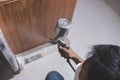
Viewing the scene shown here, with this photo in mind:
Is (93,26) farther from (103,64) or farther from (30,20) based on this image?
(103,64)

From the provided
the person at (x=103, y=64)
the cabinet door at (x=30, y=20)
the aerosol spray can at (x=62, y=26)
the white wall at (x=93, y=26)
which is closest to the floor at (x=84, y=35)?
the white wall at (x=93, y=26)

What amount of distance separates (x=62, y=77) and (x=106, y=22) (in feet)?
2.21

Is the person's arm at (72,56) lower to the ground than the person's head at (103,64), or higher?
lower

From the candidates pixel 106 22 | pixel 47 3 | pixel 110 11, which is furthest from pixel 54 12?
pixel 110 11

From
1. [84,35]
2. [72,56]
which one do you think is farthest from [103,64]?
[84,35]

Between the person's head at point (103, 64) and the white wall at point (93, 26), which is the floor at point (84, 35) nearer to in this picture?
the white wall at point (93, 26)

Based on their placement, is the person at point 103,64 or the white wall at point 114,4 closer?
the person at point 103,64

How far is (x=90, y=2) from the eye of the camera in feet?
5.25

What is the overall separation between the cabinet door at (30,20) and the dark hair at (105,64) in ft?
1.51

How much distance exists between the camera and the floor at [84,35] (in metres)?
→ 1.19

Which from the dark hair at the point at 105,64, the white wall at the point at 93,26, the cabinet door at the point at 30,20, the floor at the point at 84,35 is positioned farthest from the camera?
the white wall at the point at 93,26

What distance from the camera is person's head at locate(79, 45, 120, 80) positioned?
1.46ft

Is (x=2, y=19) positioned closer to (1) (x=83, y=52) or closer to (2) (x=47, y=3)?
(2) (x=47, y=3)

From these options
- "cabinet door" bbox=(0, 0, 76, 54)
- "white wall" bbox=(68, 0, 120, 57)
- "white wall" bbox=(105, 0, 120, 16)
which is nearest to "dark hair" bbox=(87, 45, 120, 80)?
"cabinet door" bbox=(0, 0, 76, 54)
